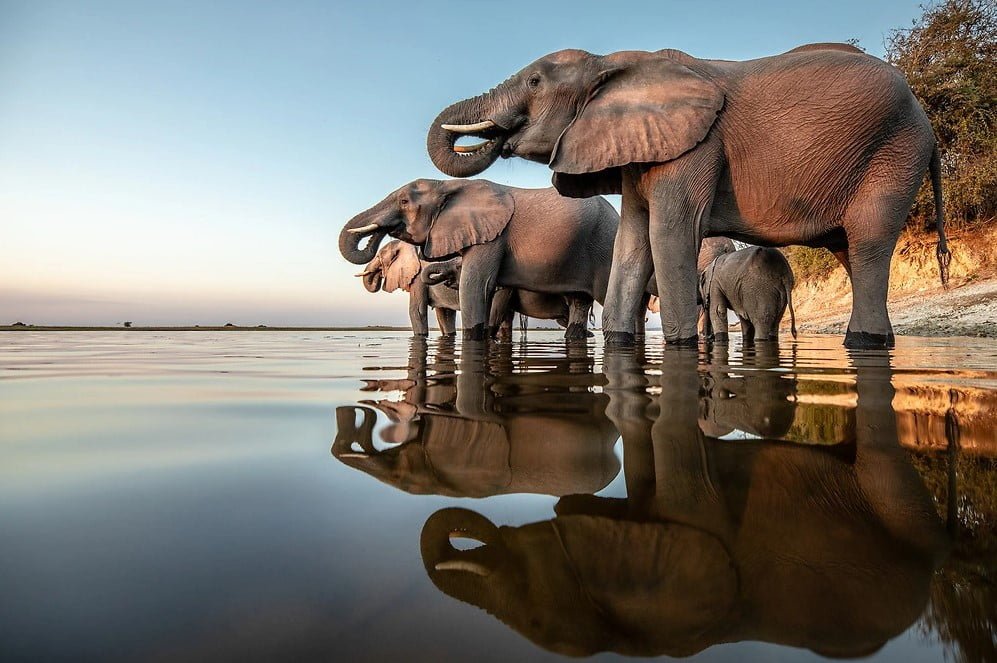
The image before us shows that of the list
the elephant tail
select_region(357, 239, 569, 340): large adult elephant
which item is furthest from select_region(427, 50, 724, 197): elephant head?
select_region(357, 239, 569, 340): large adult elephant

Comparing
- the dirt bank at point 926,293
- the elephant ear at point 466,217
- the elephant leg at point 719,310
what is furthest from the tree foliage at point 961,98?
the elephant ear at point 466,217

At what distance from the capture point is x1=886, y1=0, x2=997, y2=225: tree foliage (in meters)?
13.0

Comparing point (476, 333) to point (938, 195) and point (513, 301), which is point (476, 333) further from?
point (938, 195)

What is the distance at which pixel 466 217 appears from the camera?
8031mm

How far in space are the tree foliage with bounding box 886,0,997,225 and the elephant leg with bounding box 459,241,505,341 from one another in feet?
35.7

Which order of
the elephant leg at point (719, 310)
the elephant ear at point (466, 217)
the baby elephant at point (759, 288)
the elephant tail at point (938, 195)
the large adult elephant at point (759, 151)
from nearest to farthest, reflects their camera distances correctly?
the large adult elephant at point (759, 151), the elephant tail at point (938, 195), the baby elephant at point (759, 288), the elephant ear at point (466, 217), the elephant leg at point (719, 310)

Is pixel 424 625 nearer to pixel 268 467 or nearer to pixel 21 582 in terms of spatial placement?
pixel 21 582

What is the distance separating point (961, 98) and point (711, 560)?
1688cm

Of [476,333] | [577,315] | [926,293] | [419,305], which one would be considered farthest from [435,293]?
[926,293]

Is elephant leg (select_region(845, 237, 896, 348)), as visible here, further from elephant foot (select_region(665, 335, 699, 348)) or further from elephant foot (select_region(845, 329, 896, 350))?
elephant foot (select_region(665, 335, 699, 348))

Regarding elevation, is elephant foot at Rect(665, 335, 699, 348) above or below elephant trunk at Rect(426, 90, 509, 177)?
below

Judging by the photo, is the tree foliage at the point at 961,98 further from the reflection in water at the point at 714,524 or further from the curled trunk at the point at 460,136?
the reflection in water at the point at 714,524

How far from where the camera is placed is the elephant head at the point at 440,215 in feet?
26.1

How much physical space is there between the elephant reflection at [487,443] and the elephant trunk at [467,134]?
4.15m
